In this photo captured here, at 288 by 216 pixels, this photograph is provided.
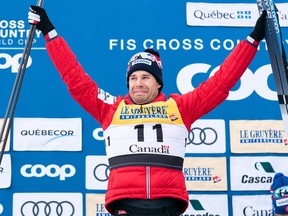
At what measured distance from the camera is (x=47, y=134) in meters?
3.75

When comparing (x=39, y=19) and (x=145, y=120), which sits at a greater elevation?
(x=39, y=19)

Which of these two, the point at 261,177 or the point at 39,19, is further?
the point at 261,177

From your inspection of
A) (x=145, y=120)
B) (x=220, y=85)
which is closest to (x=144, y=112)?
(x=145, y=120)

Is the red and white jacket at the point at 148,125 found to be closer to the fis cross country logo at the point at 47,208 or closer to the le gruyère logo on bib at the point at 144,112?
the le gruyère logo on bib at the point at 144,112

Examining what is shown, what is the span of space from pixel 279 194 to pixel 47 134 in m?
1.32

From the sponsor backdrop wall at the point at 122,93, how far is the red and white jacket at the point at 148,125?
963mm

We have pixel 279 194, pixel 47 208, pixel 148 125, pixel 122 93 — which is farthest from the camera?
pixel 122 93

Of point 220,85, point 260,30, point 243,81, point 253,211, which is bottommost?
point 253,211

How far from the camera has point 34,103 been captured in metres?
3.78

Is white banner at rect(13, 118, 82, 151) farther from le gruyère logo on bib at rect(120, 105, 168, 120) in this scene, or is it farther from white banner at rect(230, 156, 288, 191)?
le gruyère logo on bib at rect(120, 105, 168, 120)

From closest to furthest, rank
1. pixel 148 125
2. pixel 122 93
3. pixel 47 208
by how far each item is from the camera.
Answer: pixel 148 125 → pixel 47 208 → pixel 122 93

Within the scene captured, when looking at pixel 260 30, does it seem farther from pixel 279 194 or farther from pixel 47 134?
pixel 47 134

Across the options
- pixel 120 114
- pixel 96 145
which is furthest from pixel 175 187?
pixel 96 145

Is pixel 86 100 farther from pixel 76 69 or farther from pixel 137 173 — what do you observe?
pixel 137 173
